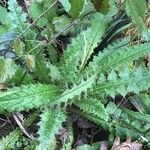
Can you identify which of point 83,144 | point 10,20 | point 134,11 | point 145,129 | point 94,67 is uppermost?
point 10,20

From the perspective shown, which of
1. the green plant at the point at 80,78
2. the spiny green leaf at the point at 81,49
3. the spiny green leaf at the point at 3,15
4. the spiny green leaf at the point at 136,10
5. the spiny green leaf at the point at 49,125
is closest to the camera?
the spiny green leaf at the point at 136,10

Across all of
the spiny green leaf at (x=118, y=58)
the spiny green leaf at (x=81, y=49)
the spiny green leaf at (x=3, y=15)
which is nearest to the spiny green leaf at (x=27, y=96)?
the spiny green leaf at (x=81, y=49)

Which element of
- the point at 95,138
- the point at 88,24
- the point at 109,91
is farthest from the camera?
the point at 88,24

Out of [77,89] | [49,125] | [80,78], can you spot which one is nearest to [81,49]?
[80,78]

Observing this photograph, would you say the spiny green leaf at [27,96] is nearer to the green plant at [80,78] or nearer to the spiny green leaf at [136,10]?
the green plant at [80,78]

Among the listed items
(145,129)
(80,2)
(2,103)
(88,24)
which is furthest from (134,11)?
(88,24)

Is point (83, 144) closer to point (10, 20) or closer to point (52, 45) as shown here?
point (52, 45)
